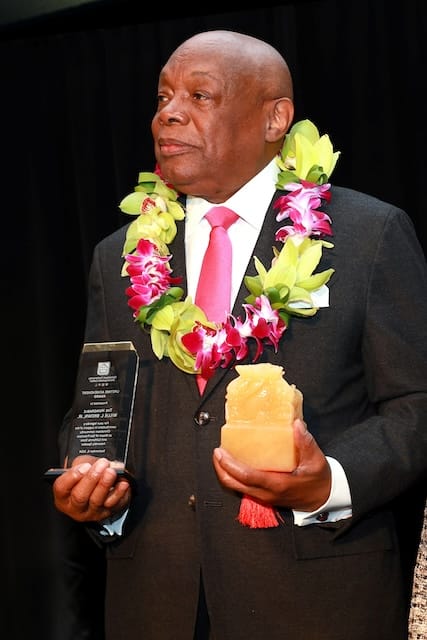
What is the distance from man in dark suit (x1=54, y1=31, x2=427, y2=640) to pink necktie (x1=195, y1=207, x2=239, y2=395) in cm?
2

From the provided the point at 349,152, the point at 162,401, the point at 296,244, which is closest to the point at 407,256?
the point at 296,244

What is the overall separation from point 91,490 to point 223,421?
0.30 metres

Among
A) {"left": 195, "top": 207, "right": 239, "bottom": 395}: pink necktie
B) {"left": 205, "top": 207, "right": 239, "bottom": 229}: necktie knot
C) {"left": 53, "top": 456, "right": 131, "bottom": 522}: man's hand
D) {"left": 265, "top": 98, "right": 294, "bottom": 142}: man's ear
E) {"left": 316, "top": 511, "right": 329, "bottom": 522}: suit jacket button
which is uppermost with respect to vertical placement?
{"left": 265, "top": 98, "right": 294, "bottom": 142}: man's ear

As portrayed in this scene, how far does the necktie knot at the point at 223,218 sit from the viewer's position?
2.30 m

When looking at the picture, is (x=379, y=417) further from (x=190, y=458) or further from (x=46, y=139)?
(x=46, y=139)

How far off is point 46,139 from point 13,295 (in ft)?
1.76

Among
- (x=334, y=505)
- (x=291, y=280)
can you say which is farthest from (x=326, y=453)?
(x=291, y=280)

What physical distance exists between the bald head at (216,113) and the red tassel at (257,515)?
69 centimetres

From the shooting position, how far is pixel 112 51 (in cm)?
350

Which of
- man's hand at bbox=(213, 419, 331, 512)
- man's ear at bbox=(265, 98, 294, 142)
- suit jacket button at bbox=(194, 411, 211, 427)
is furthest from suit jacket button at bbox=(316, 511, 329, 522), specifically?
man's ear at bbox=(265, 98, 294, 142)

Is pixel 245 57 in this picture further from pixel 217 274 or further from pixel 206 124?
pixel 217 274

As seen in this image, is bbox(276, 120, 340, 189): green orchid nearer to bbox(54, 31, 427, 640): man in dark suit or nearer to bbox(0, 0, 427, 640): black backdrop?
bbox(54, 31, 427, 640): man in dark suit

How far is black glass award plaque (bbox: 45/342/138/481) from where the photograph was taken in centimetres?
198

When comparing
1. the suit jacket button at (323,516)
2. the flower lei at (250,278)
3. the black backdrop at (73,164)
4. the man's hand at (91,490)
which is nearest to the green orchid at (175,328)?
the flower lei at (250,278)
